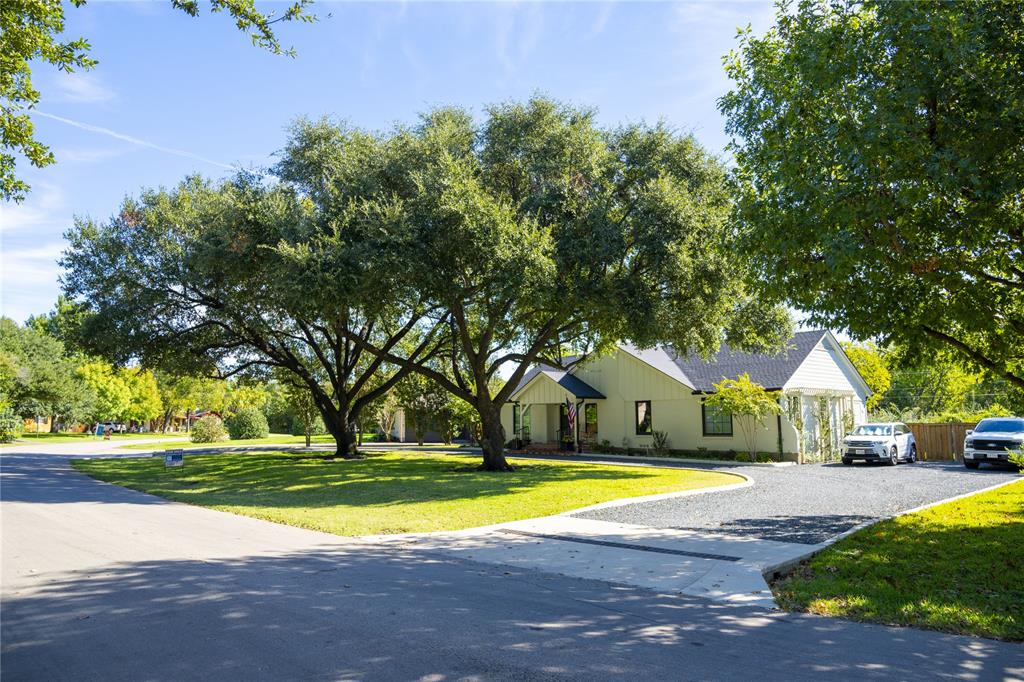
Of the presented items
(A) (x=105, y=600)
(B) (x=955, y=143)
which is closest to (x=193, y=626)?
(A) (x=105, y=600)

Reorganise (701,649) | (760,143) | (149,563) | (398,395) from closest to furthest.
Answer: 1. (701,649)
2. (149,563)
3. (760,143)
4. (398,395)

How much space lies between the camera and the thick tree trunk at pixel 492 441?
72.4 feet

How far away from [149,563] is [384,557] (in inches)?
111

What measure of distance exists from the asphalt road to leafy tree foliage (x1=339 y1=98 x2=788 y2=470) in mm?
9790

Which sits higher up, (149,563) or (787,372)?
(787,372)

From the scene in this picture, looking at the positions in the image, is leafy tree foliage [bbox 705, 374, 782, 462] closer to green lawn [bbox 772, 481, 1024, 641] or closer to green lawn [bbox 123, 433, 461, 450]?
green lawn [bbox 772, 481, 1024, 641]

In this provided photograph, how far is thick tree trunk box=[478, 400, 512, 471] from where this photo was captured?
22.1m

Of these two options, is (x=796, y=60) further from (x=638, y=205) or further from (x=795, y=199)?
(x=638, y=205)

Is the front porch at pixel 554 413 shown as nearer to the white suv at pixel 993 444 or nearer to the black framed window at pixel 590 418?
the black framed window at pixel 590 418

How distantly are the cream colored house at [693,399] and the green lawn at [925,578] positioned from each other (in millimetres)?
15592

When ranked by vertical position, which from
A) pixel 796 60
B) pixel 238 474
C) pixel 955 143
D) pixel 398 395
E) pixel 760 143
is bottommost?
pixel 238 474

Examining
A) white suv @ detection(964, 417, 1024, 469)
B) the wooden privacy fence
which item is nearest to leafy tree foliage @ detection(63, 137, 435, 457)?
white suv @ detection(964, 417, 1024, 469)

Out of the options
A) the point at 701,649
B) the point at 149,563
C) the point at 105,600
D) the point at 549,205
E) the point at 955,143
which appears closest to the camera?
the point at 701,649

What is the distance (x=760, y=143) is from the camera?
10125 mm
